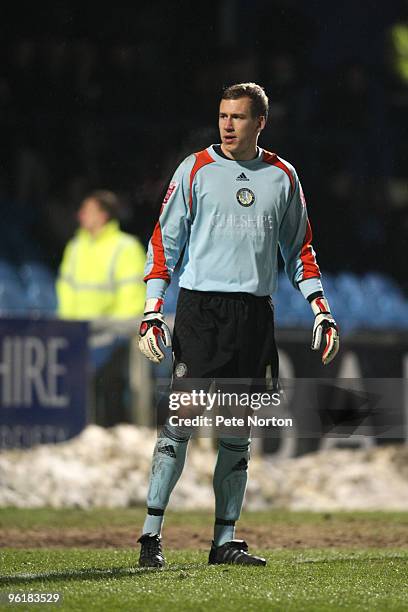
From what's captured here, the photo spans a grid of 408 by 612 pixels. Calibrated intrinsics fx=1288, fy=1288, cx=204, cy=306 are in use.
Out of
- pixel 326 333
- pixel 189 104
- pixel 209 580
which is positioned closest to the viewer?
pixel 209 580

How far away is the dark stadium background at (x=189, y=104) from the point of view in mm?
15836

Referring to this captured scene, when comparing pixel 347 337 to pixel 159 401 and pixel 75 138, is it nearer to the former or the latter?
pixel 75 138

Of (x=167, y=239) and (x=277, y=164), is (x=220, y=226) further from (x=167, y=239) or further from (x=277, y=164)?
(x=277, y=164)

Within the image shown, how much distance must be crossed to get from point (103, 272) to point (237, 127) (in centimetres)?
769

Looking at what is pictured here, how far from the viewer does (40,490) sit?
31.9ft

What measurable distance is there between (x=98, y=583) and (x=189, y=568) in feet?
2.25

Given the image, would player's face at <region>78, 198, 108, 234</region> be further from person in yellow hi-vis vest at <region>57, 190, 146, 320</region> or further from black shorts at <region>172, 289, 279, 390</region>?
black shorts at <region>172, 289, 279, 390</region>

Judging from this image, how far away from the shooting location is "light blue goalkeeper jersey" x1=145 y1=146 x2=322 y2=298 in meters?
5.46

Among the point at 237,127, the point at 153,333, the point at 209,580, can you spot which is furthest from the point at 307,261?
the point at 209,580

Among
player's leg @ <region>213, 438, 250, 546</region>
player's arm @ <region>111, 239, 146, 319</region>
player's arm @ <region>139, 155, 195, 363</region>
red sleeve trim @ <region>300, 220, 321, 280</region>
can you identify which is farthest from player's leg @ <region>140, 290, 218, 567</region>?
player's arm @ <region>111, 239, 146, 319</region>

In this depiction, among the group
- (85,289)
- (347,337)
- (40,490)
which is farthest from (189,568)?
(85,289)

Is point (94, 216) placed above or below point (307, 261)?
above

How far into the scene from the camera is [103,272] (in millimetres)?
13102

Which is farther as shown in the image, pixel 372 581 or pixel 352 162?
pixel 352 162
